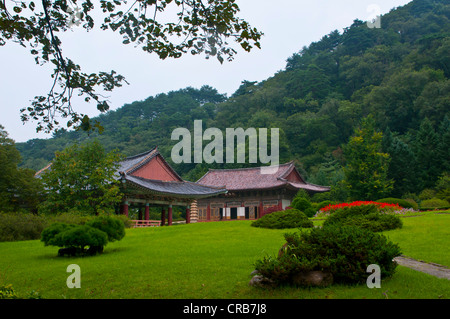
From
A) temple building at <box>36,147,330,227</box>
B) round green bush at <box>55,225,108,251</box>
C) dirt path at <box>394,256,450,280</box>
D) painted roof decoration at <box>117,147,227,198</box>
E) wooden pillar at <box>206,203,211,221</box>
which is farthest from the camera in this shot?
wooden pillar at <box>206,203,211,221</box>

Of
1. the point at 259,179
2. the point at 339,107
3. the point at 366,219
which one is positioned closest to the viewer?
the point at 366,219

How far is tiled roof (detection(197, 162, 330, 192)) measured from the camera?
37.2 m

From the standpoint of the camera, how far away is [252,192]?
38531 mm

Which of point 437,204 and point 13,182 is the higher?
point 13,182

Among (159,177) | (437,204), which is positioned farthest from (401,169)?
(159,177)

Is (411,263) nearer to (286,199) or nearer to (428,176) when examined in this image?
(286,199)

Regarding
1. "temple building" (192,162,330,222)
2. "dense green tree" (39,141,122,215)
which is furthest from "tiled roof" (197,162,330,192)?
"dense green tree" (39,141,122,215)

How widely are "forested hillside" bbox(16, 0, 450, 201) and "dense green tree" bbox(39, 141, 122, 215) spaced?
28607 mm

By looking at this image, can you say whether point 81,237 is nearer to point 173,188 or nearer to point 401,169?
point 173,188

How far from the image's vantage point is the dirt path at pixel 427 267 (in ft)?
21.6

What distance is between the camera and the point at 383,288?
5598 millimetres

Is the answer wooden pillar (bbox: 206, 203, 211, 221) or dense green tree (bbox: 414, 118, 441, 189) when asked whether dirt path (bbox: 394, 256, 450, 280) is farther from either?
wooden pillar (bbox: 206, 203, 211, 221)

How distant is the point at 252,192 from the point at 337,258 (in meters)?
32.7

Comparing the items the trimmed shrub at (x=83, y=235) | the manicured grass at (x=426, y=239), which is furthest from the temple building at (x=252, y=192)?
the trimmed shrub at (x=83, y=235)
